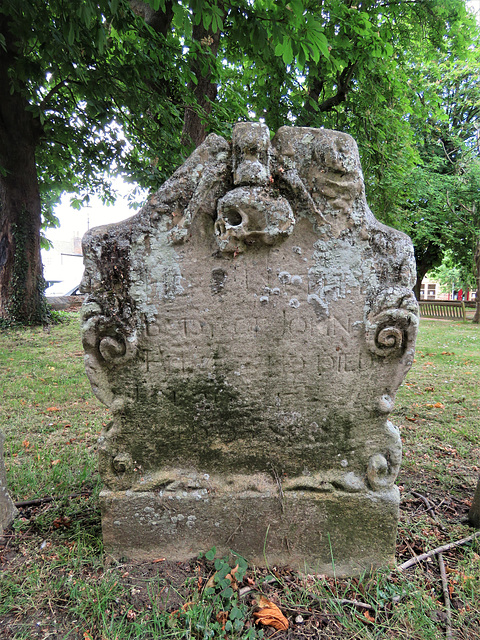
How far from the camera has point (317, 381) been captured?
7.06 ft

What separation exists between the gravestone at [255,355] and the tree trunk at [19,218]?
7.19 m

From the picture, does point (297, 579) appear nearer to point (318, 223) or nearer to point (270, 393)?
point (270, 393)

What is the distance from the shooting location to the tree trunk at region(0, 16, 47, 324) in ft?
24.5

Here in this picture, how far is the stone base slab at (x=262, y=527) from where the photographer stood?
2141mm

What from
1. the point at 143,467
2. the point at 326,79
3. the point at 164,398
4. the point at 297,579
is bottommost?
the point at 297,579

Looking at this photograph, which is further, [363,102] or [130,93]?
[363,102]

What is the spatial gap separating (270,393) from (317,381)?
0.91 ft

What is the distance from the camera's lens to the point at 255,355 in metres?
2.15

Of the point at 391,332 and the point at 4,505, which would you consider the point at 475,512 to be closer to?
the point at 391,332

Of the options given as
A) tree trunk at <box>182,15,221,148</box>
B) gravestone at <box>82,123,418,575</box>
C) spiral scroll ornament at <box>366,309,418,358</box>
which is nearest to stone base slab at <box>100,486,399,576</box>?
gravestone at <box>82,123,418,575</box>

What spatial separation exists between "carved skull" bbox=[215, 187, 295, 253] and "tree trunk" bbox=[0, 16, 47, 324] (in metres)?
7.42

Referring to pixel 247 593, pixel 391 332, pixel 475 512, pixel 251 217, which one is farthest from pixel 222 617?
pixel 251 217

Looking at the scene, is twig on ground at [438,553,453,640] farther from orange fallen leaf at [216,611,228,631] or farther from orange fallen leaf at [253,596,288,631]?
orange fallen leaf at [216,611,228,631]

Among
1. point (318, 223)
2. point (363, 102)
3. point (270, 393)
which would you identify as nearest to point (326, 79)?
point (363, 102)
